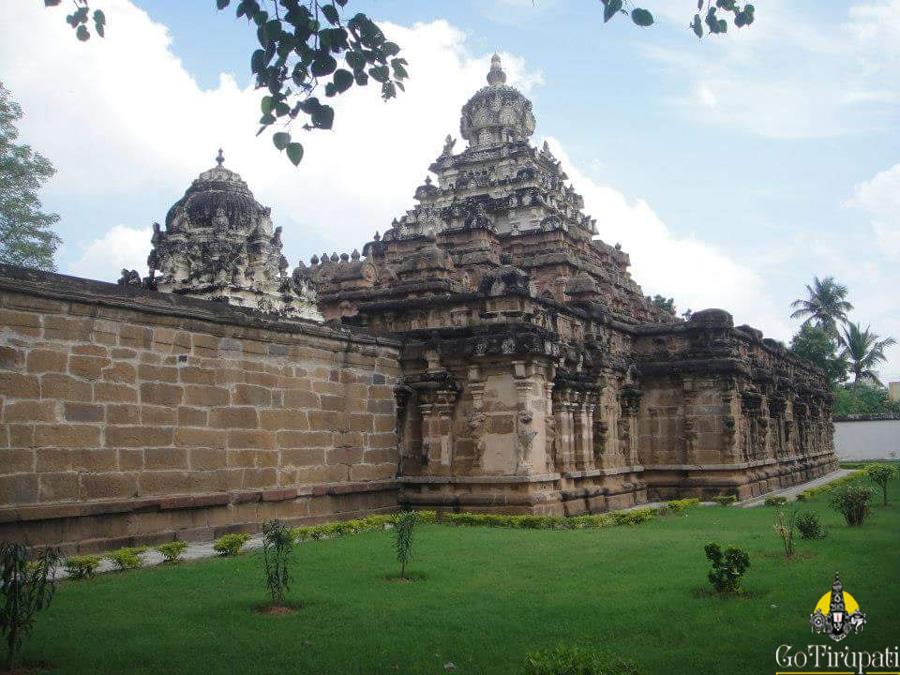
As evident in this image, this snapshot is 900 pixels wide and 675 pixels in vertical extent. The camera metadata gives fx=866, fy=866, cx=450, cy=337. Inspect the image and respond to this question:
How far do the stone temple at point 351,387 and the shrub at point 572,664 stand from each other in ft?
21.9

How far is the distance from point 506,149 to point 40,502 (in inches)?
826

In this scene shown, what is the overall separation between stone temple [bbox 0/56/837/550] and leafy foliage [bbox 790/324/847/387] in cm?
3139

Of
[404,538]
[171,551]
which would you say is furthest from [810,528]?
[171,551]

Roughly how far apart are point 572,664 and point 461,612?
8.57 ft

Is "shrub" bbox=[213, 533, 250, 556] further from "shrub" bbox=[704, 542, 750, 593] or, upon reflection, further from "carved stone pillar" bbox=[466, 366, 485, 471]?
"shrub" bbox=[704, 542, 750, 593]

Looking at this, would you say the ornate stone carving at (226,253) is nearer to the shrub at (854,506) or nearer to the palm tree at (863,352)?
the shrub at (854,506)

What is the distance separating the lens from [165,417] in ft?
36.0

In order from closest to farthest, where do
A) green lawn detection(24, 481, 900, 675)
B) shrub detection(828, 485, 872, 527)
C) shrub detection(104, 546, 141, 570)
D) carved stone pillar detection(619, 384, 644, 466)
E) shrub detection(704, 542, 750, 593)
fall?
green lawn detection(24, 481, 900, 675) → shrub detection(704, 542, 750, 593) → shrub detection(104, 546, 141, 570) → shrub detection(828, 485, 872, 527) → carved stone pillar detection(619, 384, 644, 466)

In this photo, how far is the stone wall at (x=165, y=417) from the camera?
9.55m

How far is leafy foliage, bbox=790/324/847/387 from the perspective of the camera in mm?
54219

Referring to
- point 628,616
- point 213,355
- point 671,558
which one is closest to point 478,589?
point 628,616

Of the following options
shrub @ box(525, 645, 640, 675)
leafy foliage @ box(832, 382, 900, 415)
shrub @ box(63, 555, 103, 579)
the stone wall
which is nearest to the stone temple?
the stone wall

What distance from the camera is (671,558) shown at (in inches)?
395

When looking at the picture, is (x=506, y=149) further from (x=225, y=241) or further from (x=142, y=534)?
(x=142, y=534)
